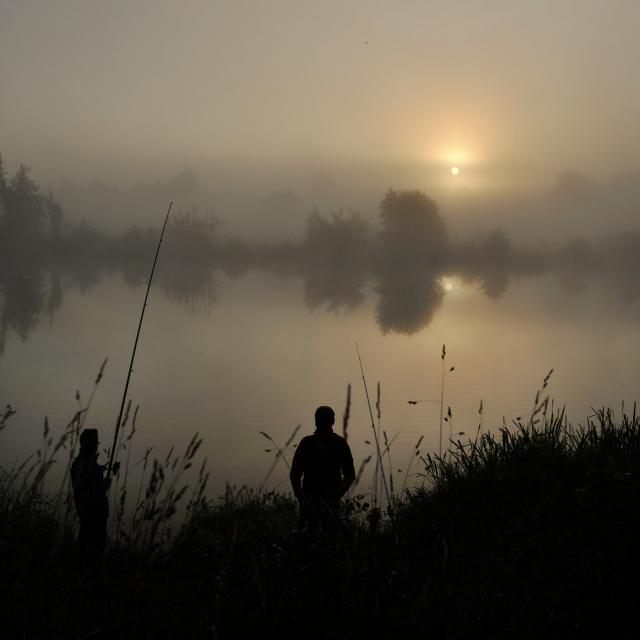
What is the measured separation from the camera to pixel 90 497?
6.15 meters

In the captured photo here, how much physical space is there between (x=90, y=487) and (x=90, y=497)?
0.14m

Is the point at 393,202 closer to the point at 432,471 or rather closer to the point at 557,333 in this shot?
the point at 557,333

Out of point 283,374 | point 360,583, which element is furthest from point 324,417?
point 283,374

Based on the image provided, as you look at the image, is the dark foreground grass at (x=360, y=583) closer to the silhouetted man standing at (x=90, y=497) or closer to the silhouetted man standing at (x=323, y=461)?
the silhouetted man standing at (x=90, y=497)

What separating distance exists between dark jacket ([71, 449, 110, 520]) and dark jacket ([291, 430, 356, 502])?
185 centimetres

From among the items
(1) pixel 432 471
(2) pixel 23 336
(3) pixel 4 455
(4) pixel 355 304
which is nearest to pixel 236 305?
(4) pixel 355 304

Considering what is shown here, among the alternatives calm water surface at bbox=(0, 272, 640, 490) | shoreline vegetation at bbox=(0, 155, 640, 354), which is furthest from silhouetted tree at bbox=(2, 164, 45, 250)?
calm water surface at bbox=(0, 272, 640, 490)

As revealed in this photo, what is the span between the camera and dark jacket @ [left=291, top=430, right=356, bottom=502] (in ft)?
21.4

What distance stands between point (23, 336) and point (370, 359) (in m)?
17.5

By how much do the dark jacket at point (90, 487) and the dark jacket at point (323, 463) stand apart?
1.85 m

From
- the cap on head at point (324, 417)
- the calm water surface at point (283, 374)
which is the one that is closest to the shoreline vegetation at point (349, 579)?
the cap on head at point (324, 417)

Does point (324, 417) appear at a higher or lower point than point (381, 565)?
higher

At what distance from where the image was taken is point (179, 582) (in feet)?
18.6

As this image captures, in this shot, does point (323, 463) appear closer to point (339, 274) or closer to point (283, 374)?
point (283, 374)
